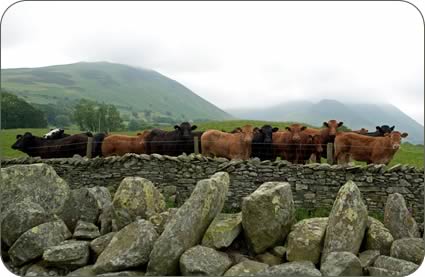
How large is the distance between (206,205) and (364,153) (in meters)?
9.54

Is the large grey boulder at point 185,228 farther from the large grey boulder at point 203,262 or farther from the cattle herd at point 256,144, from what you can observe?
the cattle herd at point 256,144

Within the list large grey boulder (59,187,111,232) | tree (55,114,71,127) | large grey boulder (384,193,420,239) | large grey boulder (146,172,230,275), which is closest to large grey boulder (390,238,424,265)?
large grey boulder (384,193,420,239)

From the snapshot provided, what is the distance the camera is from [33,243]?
10719mm

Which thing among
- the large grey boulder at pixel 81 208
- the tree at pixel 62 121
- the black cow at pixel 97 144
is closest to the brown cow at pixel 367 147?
the large grey boulder at pixel 81 208

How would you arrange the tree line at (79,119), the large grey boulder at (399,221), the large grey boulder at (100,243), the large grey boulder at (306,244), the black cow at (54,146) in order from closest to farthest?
the large grey boulder at (306,244)
the large grey boulder at (100,243)
the large grey boulder at (399,221)
the black cow at (54,146)
the tree line at (79,119)

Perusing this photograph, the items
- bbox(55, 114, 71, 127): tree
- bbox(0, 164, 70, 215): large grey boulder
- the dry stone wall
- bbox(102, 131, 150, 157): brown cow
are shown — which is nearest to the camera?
bbox(0, 164, 70, 215): large grey boulder

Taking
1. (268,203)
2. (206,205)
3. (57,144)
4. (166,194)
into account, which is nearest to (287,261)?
(268,203)

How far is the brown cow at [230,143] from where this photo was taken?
18.7 m

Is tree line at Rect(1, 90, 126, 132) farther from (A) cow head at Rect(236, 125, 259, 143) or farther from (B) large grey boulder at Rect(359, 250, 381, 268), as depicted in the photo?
(B) large grey boulder at Rect(359, 250, 381, 268)

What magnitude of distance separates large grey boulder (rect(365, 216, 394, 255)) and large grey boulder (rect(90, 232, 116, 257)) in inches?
233

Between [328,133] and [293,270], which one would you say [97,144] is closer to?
[328,133]

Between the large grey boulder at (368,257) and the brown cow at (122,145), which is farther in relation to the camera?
the brown cow at (122,145)

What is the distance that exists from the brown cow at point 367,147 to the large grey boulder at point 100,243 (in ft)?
34.1

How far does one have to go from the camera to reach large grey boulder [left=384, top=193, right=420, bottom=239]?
11.1 m
